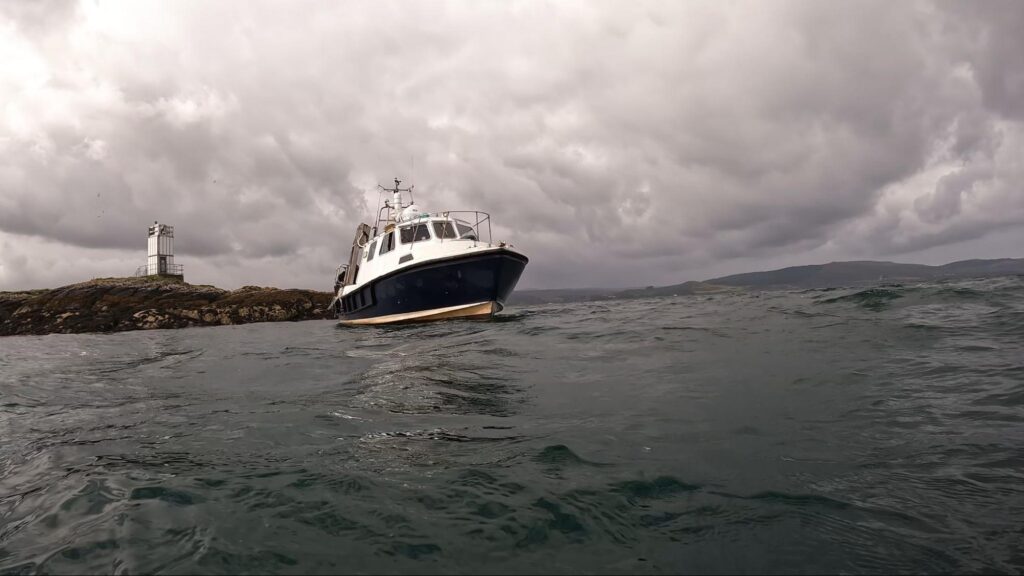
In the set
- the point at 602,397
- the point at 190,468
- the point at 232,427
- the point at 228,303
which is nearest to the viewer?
the point at 190,468

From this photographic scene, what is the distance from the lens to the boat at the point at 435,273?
16.6m

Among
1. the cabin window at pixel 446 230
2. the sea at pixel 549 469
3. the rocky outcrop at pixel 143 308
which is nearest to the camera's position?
the sea at pixel 549 469

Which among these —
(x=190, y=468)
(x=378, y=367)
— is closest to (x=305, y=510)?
(x=190, y=468)

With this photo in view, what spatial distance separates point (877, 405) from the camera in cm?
417

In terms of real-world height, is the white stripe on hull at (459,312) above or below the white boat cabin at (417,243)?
below

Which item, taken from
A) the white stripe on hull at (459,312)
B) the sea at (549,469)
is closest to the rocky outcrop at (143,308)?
the white stripe on hull at (459,312)

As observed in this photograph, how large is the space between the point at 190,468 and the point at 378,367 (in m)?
4.77

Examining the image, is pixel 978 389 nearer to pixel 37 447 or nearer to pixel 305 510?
pixel 305 510

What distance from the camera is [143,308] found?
123 ft

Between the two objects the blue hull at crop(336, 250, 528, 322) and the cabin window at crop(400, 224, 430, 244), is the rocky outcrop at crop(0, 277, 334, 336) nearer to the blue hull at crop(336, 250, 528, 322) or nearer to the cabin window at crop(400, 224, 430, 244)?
the cabin window at crop(400, 224, 430, 244)

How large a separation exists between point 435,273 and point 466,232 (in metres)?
4.27

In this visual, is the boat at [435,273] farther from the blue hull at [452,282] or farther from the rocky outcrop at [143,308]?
the rocky outcrop at [143,308]

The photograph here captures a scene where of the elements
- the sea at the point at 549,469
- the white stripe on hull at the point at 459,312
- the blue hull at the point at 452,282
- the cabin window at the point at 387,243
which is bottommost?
the sea at the point at 549,469

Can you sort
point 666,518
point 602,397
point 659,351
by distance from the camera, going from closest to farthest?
point 666,518, point 602,397, point 659,351
